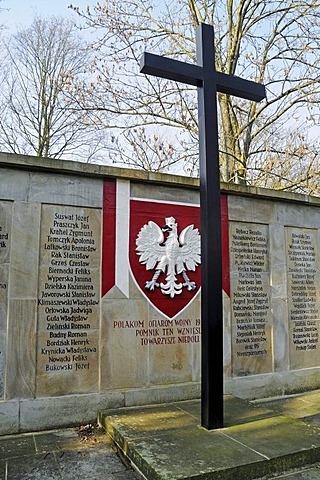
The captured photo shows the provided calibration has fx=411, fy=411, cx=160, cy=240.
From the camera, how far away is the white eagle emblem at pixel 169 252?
486 cm

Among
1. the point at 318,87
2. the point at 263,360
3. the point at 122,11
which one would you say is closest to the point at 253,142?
the point at 318,87

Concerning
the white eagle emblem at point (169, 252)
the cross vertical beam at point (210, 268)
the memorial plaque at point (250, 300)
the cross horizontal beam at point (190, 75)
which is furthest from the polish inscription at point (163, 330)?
the cross horizontal beam at point (190, 75)

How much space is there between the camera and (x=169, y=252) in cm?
500

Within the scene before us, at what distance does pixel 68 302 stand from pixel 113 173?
1.55 meters

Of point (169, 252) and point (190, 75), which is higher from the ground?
point (190, 75)

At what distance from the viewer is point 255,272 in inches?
219

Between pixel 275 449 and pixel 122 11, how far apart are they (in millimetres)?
9919

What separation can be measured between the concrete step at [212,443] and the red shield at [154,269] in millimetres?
1210

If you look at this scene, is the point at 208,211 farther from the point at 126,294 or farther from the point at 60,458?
the point at 60,458

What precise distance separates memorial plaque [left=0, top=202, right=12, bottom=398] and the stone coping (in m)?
0.46

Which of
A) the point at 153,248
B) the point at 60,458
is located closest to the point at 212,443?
the point at 60,458

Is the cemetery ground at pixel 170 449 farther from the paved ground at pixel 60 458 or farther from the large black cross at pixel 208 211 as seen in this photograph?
the large black cross at pixel 208 211

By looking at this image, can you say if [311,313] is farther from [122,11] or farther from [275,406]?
[122,11]

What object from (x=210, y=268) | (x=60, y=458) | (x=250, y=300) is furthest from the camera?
(x=250, y=300)
